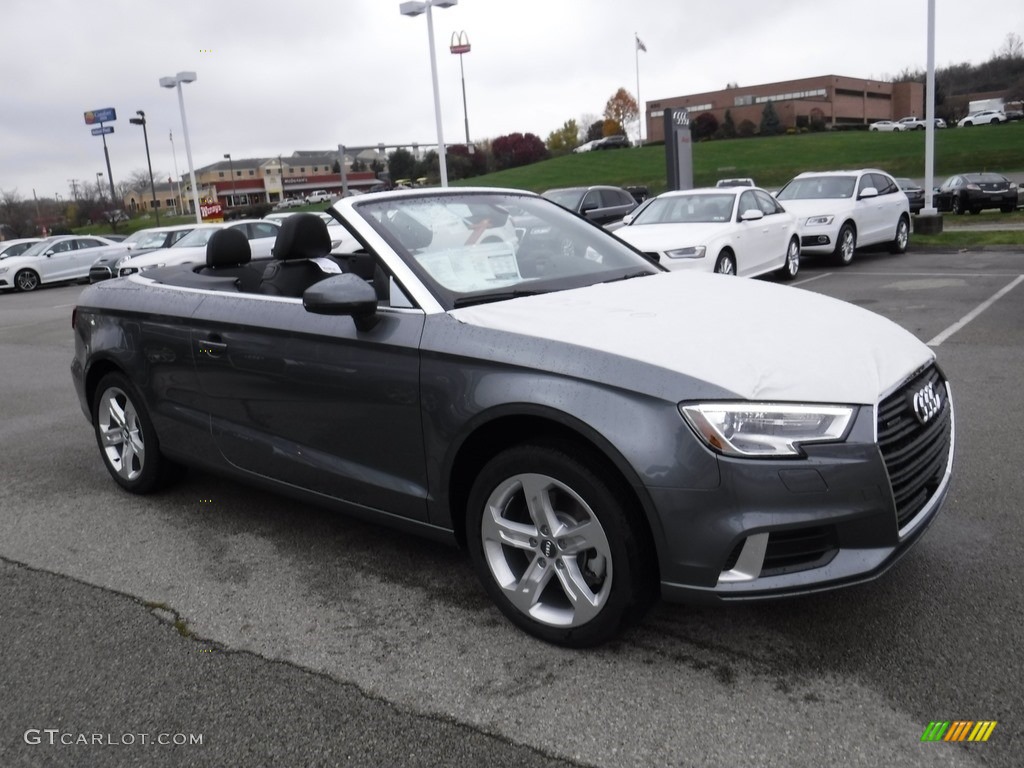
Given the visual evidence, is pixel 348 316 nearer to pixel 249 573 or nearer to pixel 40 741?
pixel 249 573

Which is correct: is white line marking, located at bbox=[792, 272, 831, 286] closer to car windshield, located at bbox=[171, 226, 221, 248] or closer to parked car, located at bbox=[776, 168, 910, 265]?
parked car, located at bbox=[776, 168, 910, 265]

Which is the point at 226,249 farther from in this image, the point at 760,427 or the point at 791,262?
the point at 791,262

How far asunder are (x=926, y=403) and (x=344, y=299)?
2.10 meters

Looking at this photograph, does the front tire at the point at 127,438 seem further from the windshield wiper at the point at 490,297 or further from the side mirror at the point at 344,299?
the windshield wiper at the point at 490,297

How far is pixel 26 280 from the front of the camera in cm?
2630

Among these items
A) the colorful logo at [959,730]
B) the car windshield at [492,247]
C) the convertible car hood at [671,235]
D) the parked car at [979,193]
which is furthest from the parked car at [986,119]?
the colorful logo at [959,730]

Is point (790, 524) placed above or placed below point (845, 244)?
above

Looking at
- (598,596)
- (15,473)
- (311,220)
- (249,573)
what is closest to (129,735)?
(249,573)

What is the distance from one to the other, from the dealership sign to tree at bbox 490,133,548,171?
50.4 m

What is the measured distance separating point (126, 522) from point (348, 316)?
1.99 metres

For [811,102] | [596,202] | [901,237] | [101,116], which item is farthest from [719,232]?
[811,102]

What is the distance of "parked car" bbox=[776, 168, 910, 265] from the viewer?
52.0 feet

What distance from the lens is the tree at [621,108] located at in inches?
4710

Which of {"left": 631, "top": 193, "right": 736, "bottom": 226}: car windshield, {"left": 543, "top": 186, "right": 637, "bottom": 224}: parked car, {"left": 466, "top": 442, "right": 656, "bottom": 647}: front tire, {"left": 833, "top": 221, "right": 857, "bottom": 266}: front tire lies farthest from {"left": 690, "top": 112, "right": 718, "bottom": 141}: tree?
{"left": 466, "top": 442, "right": 656, "bottom": 647}: front tire
